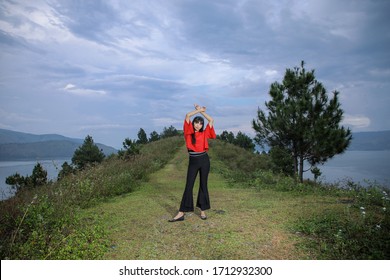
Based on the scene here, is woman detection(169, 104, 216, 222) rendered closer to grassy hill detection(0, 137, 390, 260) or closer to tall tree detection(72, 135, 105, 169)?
grassy hill detection(0, 137, 390, 260)

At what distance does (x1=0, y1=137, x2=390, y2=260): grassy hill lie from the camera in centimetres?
394

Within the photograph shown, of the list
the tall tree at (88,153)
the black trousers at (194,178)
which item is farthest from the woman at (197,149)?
the tall tree at (88,153)

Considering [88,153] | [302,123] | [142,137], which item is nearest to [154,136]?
[142,137]

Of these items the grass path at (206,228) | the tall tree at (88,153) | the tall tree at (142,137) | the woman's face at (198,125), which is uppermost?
the tall tree at (142,137)

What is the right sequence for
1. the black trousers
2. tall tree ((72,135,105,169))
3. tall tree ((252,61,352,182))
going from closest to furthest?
the black trousers → tall tree ((252,61,352,182)) → tall tree ((72,135,105,169))

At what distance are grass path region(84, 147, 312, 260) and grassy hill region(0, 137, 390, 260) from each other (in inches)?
0.6

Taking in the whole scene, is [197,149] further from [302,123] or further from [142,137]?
[142,137]

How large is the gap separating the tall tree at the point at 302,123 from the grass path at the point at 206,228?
35.7 ft

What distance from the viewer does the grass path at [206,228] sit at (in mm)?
4012

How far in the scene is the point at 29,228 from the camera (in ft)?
15.1

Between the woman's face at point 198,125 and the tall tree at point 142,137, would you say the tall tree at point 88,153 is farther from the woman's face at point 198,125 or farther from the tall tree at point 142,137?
the woman's face at point 198,125

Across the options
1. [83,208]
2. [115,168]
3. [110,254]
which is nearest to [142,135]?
[115,168]

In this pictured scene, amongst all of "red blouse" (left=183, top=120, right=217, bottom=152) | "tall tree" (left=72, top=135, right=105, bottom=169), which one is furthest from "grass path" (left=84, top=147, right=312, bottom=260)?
"tall tree" (left=72, top=135, right=105, bottom=169)

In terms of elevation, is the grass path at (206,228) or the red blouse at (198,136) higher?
the red blouse at (198,136)
